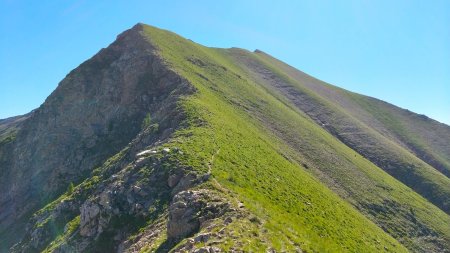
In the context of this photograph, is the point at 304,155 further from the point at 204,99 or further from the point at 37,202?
the point at 37,202

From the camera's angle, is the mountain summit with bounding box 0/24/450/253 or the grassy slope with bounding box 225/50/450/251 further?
the grassy slope with bounding box 225/50/450/251

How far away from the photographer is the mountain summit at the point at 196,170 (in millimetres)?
30109

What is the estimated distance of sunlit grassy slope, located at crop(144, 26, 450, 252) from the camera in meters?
33.5

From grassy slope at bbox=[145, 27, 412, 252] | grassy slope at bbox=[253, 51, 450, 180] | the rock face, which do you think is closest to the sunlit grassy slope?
grassy slope at bbox=[145, 27, 412, 252]

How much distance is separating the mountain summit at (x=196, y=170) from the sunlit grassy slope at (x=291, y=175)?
0.81 feet

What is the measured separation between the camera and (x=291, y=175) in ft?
149

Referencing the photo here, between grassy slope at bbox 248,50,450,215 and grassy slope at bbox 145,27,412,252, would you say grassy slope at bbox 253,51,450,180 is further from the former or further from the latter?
grassy slope at bbox 145,27,412,252

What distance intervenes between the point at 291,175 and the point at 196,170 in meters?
15.4

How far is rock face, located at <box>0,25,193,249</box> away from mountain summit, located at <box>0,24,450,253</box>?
0.93 feet

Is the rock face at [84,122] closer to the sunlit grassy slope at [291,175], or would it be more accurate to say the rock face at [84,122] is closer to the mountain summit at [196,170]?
the mountain summit at [196,170]

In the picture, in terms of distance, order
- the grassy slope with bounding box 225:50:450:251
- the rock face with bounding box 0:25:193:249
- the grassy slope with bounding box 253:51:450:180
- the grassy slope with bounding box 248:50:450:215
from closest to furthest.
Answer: the grassy slope with bounding box 225:50:450:251 → the rock face with bounding box 0:25:193:249 → the grassy slope with bounding box 248:50:450:215 → the grassy slope with bounding box 253:51:450:180

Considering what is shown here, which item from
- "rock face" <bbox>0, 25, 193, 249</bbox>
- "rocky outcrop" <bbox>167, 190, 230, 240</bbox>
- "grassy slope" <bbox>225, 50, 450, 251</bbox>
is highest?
"rock face" <bbox>0, 25, 193, 249</bbox>

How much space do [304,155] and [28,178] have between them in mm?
52632

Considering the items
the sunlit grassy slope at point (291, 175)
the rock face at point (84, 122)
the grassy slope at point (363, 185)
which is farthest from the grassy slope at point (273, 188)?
A: the rock face at point (84, 122)
